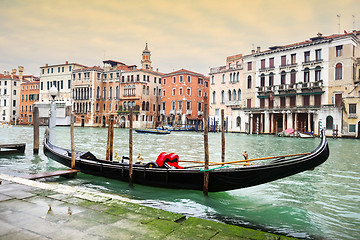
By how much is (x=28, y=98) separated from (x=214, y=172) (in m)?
58.1

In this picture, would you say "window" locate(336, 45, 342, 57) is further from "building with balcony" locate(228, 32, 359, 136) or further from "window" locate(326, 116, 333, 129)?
"window" locate(326, 116, 333, 129)

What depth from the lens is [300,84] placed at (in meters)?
30.2

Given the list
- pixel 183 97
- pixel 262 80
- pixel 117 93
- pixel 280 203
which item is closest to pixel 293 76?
pixel 262 80

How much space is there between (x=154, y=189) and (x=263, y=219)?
2.58 meters

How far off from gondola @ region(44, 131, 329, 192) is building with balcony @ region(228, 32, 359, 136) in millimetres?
24045

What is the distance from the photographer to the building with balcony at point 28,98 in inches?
2148

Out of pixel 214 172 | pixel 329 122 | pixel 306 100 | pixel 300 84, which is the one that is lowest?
pixel 214 172

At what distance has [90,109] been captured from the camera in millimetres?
48156

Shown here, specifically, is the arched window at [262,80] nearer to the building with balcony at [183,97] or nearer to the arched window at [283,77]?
the arched window at [283,77]

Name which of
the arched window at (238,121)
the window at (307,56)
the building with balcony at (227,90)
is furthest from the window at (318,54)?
the arched window at (238,121)

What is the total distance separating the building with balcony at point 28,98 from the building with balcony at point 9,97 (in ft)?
7.14

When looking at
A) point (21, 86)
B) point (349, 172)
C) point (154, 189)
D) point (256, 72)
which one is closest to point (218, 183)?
point (154, 189)

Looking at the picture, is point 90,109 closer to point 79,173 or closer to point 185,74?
point 185,74

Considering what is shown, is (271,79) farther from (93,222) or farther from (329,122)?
(93,222)
